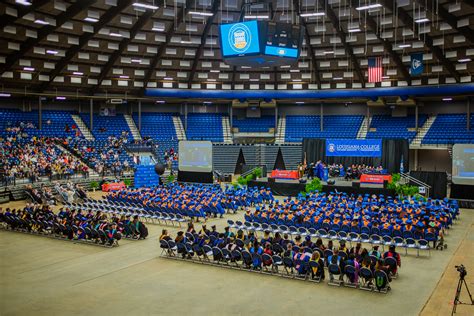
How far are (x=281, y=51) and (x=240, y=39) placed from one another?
7.31ft

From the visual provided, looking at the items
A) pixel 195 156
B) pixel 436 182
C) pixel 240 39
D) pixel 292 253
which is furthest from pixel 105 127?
pixel 292 253

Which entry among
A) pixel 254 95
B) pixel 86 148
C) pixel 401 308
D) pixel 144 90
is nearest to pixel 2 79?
pixel 86 148

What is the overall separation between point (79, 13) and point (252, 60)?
46.1 ft

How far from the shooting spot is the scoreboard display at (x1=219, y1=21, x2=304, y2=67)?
2303cm

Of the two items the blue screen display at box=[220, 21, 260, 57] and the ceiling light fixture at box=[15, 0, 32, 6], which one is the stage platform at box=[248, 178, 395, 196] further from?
the ceiling light fixture at box=[15, 0, 32, 6]

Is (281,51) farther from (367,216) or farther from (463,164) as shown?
(463,164)

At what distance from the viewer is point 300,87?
47812 millimetres

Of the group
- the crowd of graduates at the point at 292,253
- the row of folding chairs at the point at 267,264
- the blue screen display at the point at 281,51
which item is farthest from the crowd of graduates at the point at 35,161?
A: the blue screen display at the point at 281,51

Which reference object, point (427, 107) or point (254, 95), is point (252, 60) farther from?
point (427, 107)

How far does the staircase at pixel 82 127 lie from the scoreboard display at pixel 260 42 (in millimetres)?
26260

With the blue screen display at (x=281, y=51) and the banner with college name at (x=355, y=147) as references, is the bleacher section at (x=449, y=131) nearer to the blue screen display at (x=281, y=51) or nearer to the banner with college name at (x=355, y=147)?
the banner with college name at (x=355, y=147)

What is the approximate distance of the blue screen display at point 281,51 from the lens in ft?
76.5

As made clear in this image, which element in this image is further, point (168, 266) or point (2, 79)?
point (2, 79)

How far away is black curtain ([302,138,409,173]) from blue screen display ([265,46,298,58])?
2103cm
